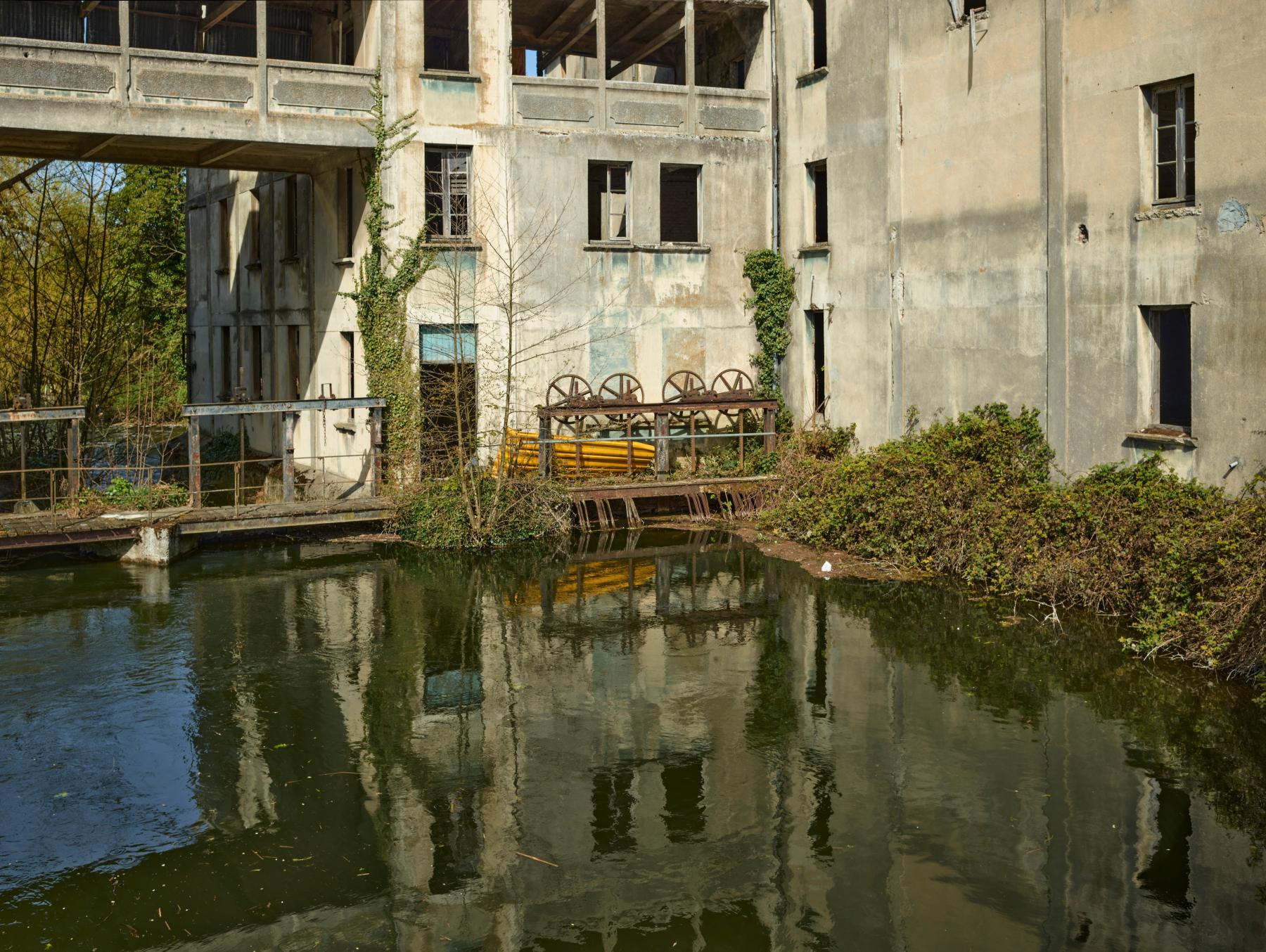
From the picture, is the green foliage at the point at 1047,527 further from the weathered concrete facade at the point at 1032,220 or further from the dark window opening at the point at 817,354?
the dark window opening at the point at 817,354

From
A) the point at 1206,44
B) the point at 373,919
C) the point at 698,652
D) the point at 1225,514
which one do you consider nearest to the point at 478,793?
the point at 373,919

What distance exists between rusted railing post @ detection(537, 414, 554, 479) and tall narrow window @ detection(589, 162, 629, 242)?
386 centimetres

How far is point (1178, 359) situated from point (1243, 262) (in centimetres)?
181

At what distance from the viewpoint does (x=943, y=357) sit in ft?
63.3

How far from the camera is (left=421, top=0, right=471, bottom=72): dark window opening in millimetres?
24812

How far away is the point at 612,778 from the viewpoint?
33.5 feet

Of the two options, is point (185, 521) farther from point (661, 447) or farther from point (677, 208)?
point (677, 208)

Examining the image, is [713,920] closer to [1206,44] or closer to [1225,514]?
[1225,514]

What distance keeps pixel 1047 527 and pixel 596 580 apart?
225 inches

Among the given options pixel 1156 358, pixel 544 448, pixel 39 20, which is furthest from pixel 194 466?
pixel 1156 358

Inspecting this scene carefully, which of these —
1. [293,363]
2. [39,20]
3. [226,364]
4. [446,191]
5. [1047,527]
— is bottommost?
[1047,527]

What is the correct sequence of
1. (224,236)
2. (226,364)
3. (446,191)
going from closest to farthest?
1. (446,191)
2. (224,236)
3. (226,364)

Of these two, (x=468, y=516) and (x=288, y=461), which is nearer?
(x=468, y=516)

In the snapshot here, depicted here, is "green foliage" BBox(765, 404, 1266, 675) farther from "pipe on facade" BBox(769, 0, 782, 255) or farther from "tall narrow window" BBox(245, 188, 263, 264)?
"tall narrow window" BBox(245, 188, 263, 264)
